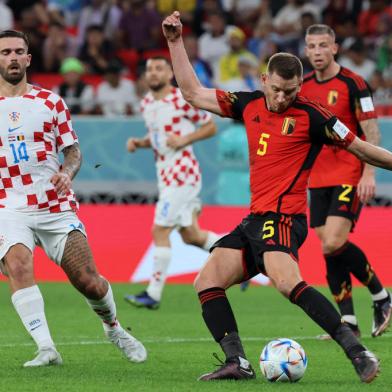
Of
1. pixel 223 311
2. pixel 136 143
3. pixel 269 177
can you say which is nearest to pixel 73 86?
pixel 136 143

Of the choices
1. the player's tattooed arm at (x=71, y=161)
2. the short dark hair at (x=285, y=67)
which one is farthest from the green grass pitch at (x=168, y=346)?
A: the short dark hair at (x=285, y=67)

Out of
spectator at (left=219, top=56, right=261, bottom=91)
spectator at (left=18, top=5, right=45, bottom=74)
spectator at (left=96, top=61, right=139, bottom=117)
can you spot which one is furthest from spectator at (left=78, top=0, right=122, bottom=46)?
spectator at (left=219, top=56, right=261, bottom=91)

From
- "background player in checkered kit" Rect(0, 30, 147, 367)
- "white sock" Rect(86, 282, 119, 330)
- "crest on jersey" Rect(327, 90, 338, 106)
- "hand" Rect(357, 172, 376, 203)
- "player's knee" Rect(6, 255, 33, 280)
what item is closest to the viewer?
"player's knee" Rect(6, 255, 33, 280)

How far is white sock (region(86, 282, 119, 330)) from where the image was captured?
26.4 feet

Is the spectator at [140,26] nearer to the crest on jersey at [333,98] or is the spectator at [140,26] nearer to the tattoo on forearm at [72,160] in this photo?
the crest on jersey at [333,98]

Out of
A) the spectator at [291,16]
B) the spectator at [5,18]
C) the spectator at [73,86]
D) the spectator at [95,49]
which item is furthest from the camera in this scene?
the spectator at [5,18]

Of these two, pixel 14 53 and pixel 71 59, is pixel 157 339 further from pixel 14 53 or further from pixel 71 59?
pixel 71 59

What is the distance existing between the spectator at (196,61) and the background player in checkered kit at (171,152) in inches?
265

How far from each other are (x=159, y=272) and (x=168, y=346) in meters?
3.16

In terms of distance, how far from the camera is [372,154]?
7.44m

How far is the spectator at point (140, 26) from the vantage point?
21.9 m

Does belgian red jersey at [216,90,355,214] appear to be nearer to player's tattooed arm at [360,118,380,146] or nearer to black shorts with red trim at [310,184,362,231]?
player's tattooed arm at [360,118,380,146]

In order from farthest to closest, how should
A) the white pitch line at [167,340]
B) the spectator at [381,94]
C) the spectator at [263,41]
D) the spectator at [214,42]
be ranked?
the spectator at [214,42] → the spectator at [263,41] → the spectator at [381,94] → the white pitch line at [167,340]

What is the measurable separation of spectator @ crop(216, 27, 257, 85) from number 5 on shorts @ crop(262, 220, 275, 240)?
12466 millimetres
